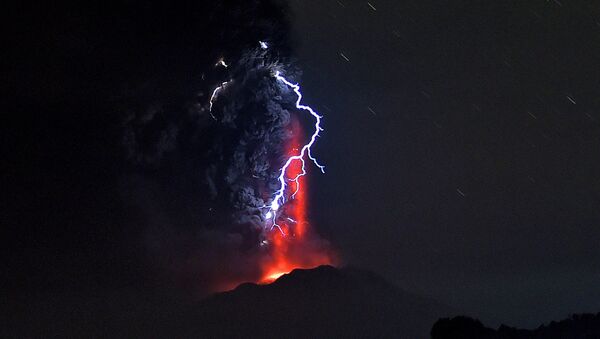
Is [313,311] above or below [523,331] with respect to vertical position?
above

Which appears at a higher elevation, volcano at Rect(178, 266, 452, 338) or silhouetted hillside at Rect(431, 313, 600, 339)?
volcano at Rect(178, 266, 452, 338)

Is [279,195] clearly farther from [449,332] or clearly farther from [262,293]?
[449,332]

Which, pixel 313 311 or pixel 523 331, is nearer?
pixel 523 331

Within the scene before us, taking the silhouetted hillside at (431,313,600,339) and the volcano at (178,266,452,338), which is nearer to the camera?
the silhouetted hillside at (431,313,600,339)

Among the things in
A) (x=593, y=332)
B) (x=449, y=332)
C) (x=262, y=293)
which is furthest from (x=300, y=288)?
(x=593, y=332)
